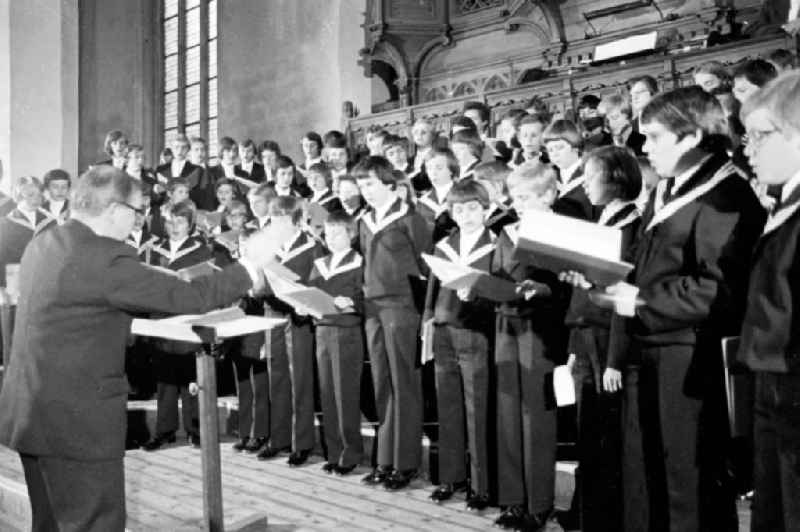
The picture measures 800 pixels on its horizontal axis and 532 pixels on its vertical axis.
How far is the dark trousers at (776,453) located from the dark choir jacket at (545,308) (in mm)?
1641

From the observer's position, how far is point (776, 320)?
216cm

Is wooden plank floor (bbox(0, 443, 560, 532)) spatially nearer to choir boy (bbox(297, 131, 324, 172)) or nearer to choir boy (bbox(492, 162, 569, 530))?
choir boy (bbox(492, 162, 569, 530))

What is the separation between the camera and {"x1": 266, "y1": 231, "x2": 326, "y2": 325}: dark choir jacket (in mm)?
5391

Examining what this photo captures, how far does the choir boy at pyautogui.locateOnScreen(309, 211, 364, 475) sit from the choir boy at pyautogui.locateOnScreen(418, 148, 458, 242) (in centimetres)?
44

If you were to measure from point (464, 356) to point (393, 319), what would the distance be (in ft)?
1.70

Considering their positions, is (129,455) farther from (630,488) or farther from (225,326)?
(630,488)

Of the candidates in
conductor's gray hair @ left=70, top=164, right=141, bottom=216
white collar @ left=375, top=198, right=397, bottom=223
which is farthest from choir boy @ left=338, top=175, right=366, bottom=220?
conductor's gray hair @ left=70, top=164, right=141, bottom=216

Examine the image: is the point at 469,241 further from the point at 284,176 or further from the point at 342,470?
the point at 284,176

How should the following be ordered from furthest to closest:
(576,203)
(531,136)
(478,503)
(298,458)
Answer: (298,458) < (531,136) < (478,503) < (576,203)

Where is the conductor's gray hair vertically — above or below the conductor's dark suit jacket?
above

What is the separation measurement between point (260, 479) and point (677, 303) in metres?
2.99

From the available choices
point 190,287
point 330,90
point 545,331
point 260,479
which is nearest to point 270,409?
point 260,479

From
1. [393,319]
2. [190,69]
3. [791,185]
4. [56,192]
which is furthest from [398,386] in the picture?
[190,69]

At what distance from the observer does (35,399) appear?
271cm
